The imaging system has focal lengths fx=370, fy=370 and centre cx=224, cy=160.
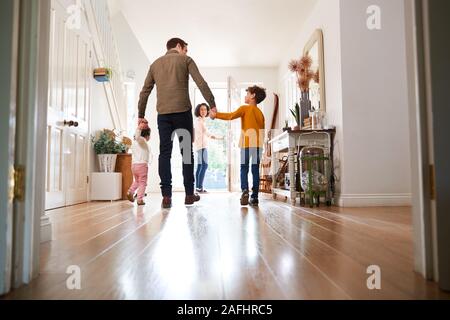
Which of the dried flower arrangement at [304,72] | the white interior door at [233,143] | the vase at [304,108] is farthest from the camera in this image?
the white interior door at [233,143]

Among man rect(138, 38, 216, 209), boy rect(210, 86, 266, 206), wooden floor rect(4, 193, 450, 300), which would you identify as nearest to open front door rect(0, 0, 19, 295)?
wooden floor rect(4, 193, 450, 300)

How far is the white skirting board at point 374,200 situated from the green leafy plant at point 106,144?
9.19 ft

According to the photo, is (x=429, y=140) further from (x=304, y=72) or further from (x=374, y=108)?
(x=304, y=72)

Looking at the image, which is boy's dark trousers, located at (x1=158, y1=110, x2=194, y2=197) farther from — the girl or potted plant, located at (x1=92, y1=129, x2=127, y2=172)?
the girl

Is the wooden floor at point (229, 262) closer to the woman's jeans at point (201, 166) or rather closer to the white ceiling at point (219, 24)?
the white ceiling at point (219, 24)

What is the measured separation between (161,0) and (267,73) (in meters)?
3.35

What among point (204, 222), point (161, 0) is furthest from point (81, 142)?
point (204, 222)

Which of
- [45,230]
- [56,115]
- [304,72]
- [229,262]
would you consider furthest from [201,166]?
[229,262]

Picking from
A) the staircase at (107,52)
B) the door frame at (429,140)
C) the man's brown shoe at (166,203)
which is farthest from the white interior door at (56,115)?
the door frame at (429,140)

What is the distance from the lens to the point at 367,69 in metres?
3.81

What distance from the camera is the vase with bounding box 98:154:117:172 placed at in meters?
4.64

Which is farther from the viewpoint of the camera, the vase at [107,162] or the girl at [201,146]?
the girl at [201,146]

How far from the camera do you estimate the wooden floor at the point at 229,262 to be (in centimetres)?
90
